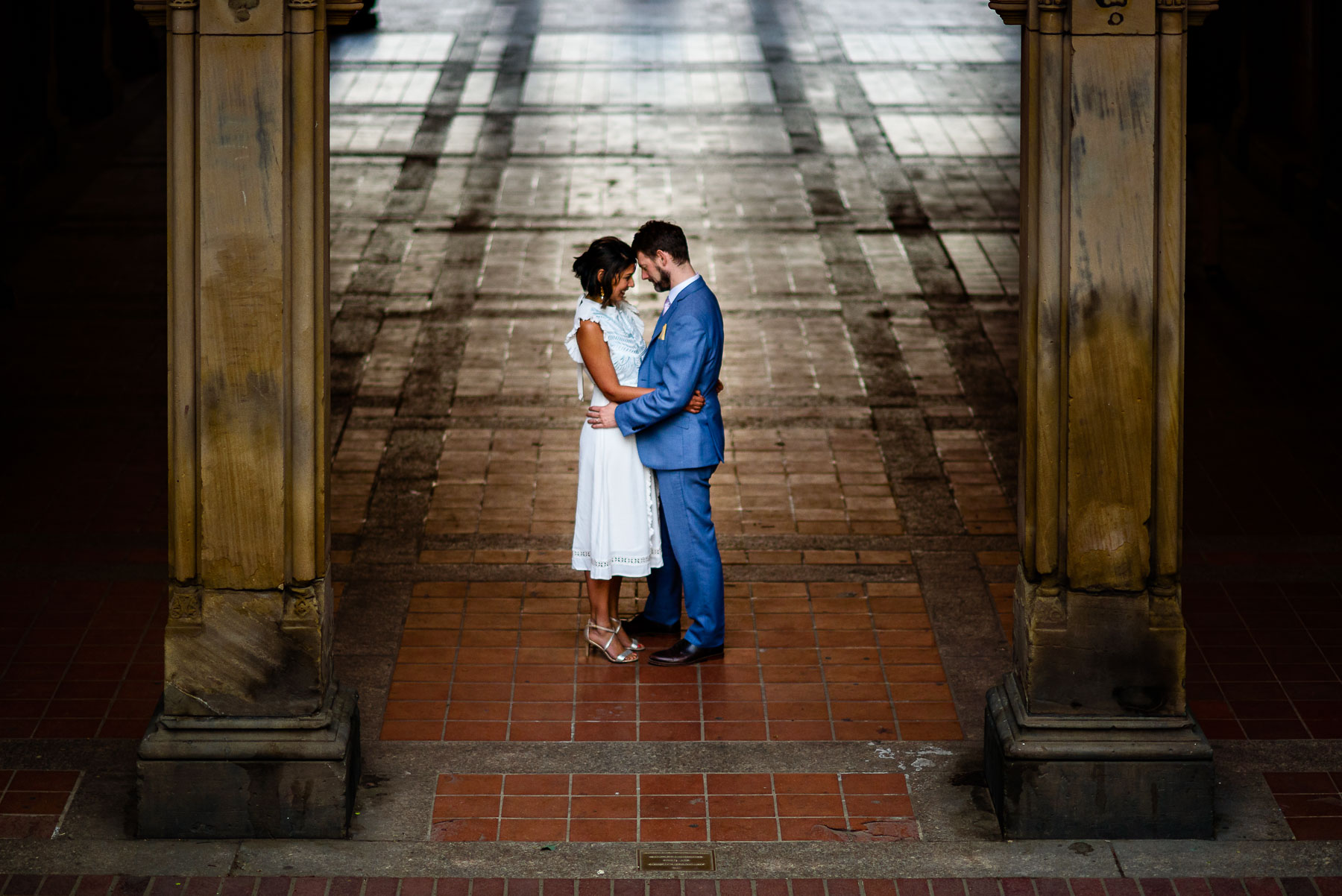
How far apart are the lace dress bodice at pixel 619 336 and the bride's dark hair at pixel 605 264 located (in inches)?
4.5

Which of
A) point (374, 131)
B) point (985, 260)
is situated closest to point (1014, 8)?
point (985, 260)

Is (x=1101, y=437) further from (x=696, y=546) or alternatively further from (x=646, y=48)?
(x=646, y=48)

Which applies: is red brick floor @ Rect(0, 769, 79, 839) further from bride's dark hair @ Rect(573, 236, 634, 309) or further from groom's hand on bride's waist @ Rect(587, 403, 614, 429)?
bride's dark hair @ Rect(573, 236, 634, 309)

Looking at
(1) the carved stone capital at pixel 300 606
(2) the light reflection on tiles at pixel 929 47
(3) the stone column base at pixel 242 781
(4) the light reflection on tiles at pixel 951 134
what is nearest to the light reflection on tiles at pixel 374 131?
(4) the light reflection on tiles at pixel 951 134

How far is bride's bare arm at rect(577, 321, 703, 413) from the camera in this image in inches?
271

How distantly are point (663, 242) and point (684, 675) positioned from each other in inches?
70.5

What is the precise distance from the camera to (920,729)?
21.2 ft

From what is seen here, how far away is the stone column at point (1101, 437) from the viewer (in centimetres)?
525

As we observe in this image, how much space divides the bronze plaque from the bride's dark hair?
234 centimetres

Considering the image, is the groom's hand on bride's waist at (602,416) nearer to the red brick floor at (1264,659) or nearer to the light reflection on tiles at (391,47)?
the red brick floor at (1264,659)

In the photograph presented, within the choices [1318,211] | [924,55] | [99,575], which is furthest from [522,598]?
[924,55]

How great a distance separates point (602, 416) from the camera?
22.5 feet

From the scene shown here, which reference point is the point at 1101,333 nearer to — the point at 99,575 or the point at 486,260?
the point at 99,575

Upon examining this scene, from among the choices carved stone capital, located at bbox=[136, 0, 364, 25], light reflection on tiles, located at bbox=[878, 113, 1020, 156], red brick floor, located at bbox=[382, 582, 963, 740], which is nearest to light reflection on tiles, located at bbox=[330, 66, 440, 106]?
light reflection on tiles, located at bbox=[878, 113, 1020, 156]
